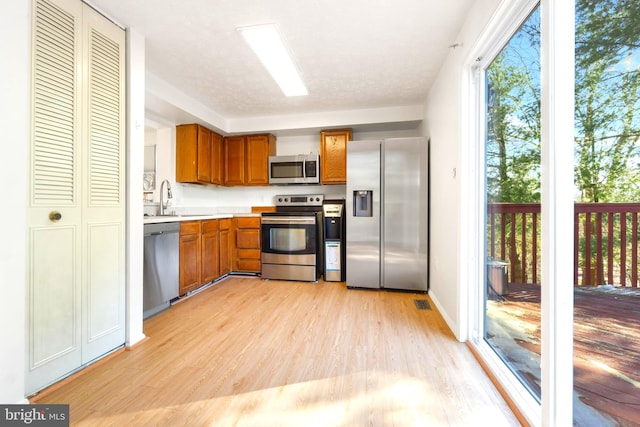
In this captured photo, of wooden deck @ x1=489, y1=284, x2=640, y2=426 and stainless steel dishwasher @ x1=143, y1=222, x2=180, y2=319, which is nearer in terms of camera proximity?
wooden deck @ x1=489, y1=284, x2=640, y2=426

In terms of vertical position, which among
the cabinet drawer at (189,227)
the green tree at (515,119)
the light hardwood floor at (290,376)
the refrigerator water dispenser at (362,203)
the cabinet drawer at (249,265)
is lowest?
the light hardwood floor at (290,376)

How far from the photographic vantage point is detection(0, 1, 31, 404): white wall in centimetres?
118

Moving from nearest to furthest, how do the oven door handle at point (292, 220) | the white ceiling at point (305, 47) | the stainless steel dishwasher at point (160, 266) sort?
the white ceiling at point (305, 47), the stainless steel dishwasher at point (160, 266), the oven door handle at point (292, 220)

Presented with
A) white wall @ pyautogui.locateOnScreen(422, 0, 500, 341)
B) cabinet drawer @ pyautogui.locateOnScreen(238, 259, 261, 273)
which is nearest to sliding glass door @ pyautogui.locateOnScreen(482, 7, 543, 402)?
white wall @ pyautogui.locateOnScreen(422, 0, 500, 341)

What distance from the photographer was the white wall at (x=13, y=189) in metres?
1.18

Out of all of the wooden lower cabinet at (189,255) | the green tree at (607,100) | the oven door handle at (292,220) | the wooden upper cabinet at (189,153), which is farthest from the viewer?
the oven door handle at (292,220)

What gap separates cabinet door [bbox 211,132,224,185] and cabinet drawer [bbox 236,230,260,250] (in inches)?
36.2

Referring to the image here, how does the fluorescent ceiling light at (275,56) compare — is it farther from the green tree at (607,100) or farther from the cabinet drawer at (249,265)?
the cabinet drawer at (249,265)

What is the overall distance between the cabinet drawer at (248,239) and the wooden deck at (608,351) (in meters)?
3.40

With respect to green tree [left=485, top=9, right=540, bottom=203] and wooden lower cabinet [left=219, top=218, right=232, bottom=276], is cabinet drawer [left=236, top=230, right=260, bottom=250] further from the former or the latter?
green tree [left=485, top=9, right=540, bottom=203]

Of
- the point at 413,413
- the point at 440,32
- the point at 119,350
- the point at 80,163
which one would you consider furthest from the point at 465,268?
the point at 80,163

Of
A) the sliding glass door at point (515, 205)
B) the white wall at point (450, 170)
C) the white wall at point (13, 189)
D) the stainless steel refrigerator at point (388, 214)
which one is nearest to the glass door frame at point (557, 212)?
the sliding glass door at point (515, 205)

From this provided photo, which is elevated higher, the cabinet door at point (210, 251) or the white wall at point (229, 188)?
the white wall at point (229, 188)

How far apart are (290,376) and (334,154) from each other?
119 inches
